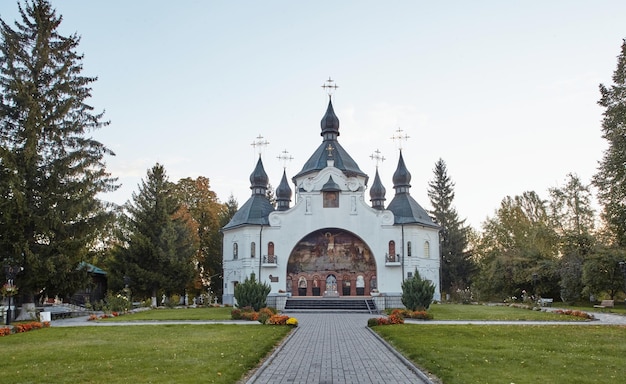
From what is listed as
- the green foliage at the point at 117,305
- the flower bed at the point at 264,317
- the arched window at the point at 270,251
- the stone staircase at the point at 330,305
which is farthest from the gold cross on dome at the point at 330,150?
the flower bed at the point at 264,317

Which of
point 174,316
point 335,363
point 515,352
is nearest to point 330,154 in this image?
point 174,316

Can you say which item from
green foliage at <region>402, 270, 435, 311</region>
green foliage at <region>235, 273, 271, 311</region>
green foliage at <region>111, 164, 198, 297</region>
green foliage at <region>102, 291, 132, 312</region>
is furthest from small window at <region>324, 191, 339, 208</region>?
green foliage at <region>102, 291, 132, 312</region>

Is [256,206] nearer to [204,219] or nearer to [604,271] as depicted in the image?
[204,219]

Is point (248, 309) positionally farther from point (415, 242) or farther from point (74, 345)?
point (415, 242)

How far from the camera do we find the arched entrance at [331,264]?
135ft

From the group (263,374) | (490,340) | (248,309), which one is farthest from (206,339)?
(248,309)

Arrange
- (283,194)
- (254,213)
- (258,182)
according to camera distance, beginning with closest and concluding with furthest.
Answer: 1. (254,213)
2. (258,182)
3. (283,194)

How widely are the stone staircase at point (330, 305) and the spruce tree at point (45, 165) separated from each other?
13.9m

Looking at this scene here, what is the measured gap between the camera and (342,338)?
17328mm

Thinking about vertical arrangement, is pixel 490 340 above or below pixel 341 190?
below

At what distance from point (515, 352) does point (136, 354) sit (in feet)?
29.0

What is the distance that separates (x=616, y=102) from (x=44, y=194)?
1118 inches

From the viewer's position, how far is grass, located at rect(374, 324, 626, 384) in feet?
32.4

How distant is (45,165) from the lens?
26.2 metres
